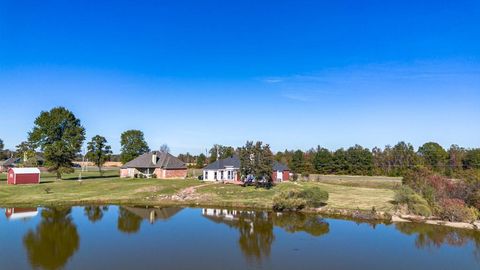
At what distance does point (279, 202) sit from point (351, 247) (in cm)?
1402

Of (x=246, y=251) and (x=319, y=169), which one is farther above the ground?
(x=319, y=169)

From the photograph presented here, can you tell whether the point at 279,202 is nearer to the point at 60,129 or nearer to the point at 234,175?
the point at 234,175

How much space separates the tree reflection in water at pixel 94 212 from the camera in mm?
35103

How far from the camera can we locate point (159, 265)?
2056 cm

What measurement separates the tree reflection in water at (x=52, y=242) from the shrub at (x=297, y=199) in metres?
19.4

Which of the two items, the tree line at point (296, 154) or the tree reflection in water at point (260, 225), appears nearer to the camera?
the tree reflection in water at point (260, 225)

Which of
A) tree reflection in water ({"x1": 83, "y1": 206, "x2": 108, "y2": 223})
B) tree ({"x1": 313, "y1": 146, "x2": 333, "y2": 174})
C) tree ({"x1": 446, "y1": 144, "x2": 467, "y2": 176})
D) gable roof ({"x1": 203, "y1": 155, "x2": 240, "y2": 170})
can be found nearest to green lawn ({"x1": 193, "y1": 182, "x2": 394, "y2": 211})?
gable roof ({"x1": 203, "y1": 155, "x2": 240, "y2": 170})

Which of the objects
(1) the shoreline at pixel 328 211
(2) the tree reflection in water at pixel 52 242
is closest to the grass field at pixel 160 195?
(1) the shoreline at pixel 328 211

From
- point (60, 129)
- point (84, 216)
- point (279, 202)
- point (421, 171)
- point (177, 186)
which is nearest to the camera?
point (84, 216)

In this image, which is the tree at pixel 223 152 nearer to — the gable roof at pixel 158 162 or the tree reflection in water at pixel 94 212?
the gable roof at pixel 158 162

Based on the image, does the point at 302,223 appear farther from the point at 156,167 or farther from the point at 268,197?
the point at 156,167

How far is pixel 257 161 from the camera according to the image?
4978cm

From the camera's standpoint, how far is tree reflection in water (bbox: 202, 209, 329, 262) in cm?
2496

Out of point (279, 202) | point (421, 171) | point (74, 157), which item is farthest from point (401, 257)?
point (74, 157)
